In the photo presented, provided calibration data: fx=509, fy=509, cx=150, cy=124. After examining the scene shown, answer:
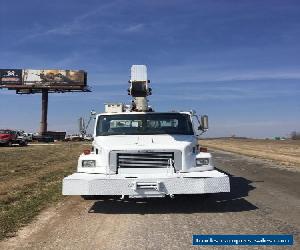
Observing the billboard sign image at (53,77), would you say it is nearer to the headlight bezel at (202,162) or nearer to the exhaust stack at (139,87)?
the exhaust stack at (139,87)

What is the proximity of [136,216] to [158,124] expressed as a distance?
3088mm

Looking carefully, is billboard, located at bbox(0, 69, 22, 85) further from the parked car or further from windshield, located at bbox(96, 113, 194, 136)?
windshield, located at bbox(96, 113, 194, 136)

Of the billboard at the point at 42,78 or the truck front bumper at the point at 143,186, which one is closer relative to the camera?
the truck front bumper at the point at 143,186

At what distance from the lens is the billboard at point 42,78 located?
93.1m

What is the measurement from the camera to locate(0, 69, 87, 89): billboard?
93062 millimetres

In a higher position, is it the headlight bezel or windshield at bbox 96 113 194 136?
windshield at bbox 96 113 194 136

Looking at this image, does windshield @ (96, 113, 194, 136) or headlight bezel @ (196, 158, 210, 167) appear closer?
headlight bezel @ (196, 158, 210, 167)

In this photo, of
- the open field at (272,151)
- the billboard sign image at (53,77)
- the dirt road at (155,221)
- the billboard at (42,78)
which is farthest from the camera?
the billboard sign image at (53,77)

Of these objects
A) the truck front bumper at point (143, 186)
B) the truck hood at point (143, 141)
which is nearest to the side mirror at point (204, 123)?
the truck hood at point (143, 141)

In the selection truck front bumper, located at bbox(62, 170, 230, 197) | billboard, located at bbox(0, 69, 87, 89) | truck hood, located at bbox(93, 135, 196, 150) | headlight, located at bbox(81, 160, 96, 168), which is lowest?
truck front bumper, located at bbox(62, 170, 230, 197)

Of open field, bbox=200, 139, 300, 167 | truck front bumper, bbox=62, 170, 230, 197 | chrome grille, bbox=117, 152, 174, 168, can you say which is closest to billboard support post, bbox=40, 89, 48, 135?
open field, bbox=200, 139, 300, 167

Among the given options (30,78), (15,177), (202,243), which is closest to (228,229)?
(202,243)

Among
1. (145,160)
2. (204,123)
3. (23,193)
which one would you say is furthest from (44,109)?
(145,160)

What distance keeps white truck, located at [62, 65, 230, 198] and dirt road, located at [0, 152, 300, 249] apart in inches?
21.1
